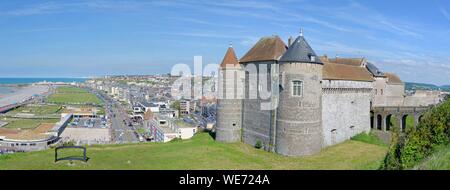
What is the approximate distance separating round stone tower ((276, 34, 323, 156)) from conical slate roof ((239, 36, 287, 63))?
1.64m

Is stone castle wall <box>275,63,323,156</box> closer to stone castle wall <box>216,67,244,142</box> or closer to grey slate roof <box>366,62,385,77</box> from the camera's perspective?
stone castle wall <box>216,67,244,142</box>

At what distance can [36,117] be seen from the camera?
105 m

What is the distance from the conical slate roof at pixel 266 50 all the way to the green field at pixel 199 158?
7795 millimetres

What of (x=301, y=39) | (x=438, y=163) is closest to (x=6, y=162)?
(x=301, y=39)

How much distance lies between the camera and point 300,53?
26.9 m

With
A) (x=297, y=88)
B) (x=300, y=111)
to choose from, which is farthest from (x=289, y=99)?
(x=300, y=111)

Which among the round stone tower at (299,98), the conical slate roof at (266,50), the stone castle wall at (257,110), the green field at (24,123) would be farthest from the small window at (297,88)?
the green field at (24,123)

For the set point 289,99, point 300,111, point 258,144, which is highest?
Answer: point 289,99

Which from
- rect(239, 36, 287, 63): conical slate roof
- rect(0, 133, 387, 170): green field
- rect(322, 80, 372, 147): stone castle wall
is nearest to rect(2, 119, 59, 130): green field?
rect(0, 133, 387, 170): green field

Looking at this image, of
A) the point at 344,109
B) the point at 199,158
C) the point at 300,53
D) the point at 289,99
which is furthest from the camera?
the point at 344,109

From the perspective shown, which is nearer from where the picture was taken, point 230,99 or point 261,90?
Result: point 261,90

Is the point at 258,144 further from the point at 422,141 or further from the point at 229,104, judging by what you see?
the point at 422,141

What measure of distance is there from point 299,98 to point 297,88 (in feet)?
2.54
